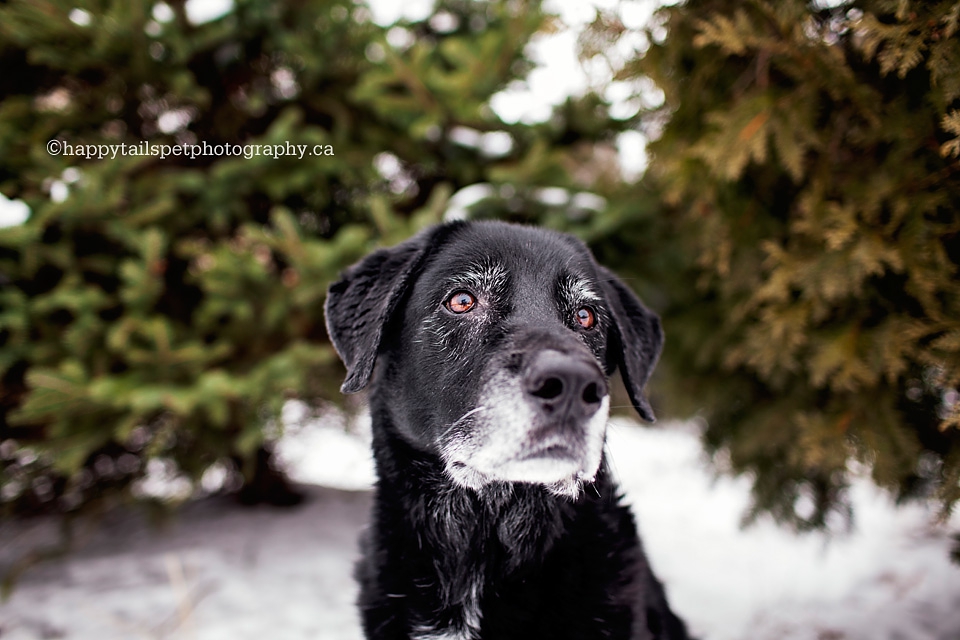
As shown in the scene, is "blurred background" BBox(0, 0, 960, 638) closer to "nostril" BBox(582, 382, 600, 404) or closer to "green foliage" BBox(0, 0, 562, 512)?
"green foliage" BBox(0, 0, 562, 512)

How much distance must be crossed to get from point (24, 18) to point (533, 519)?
4151mm

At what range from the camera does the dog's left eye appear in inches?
87.6

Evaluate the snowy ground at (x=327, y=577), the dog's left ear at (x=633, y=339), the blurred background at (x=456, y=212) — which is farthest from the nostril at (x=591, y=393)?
the blurred background at (x=456, y=212)

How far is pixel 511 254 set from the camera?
223cm

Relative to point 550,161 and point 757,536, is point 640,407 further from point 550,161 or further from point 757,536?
point 757,536

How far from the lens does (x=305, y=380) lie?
3.94 m

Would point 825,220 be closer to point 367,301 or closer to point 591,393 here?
point 591,393

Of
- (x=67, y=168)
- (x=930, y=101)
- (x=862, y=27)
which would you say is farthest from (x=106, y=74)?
(x=930, y=101)

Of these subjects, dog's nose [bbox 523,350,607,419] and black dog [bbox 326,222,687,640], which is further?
black dog [bbox 326,222,687,640]

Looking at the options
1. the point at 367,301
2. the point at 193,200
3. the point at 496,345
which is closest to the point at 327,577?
the point at 367,301

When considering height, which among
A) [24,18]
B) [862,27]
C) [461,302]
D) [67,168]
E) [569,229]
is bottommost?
[461,302]

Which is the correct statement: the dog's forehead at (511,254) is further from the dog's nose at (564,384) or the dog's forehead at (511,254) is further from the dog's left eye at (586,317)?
the dog's nose at (564,384)

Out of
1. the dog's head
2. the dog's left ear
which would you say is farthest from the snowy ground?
the dog's head

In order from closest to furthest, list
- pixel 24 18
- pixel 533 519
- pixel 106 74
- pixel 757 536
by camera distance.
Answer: pixel 533 519 < pixel 24 18 < pixel 106 74 < pixel 757 536
